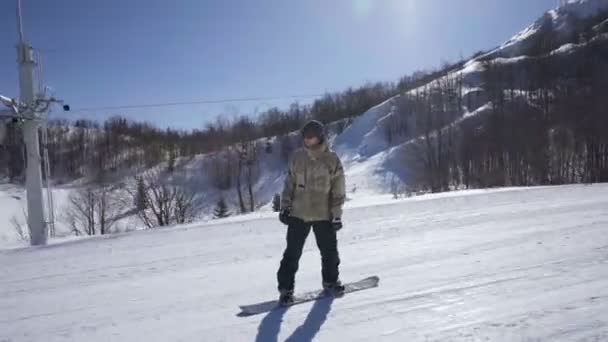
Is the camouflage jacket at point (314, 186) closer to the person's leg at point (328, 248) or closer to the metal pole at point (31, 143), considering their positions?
the person's leg at point (328, 248)

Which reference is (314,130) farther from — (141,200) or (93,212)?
(93,212)

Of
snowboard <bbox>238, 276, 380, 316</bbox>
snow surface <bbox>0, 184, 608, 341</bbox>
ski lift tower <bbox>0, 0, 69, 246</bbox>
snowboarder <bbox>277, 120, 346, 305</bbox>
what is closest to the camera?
snow surface <bbox>0, 184, 608, 341</bbox>

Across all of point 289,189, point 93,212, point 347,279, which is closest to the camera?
point 289,189

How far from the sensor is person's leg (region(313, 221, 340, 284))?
403 centimetres

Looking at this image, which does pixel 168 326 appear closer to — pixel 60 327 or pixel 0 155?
pixel 60 327

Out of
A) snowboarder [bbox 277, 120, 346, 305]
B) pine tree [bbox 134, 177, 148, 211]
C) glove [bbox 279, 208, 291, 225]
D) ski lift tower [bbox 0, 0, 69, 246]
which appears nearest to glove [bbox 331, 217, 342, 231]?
snowboarder [bbox 277, 120, 346, 305]

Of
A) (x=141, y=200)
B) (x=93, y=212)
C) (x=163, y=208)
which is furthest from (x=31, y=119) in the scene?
(x=93, y=212)

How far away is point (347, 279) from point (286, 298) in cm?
99

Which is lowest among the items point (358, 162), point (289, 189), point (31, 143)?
point (289, 189)

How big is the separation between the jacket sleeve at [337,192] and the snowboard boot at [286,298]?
33.6 inches

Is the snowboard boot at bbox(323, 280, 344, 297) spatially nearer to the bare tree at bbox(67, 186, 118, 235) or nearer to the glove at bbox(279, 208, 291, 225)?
the glove at bbox(279, 208, 291, 225)

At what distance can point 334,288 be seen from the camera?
399cm

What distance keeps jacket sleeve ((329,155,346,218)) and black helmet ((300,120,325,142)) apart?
12.7 inches

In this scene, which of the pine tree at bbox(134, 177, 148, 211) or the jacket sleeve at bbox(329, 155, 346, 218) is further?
the pine tree at bbox(134, 177, 148, 211)
